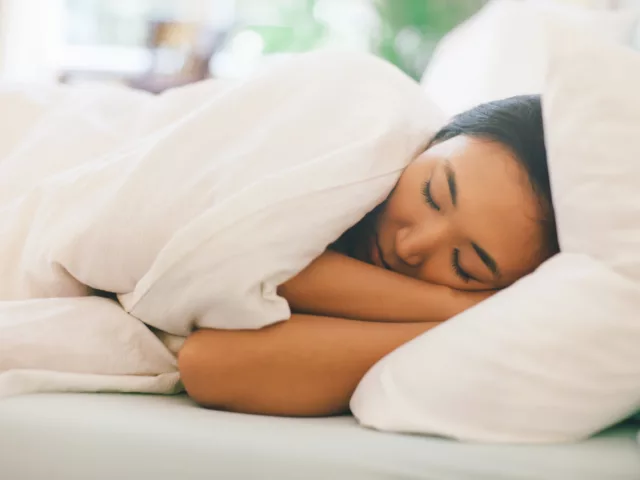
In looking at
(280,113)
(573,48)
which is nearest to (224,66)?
(280,113)

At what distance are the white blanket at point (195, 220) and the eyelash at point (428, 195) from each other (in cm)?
4

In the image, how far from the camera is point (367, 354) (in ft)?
2.19

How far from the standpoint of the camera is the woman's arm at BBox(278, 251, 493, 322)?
72cm

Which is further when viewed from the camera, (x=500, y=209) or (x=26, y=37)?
(x=26, y=37)

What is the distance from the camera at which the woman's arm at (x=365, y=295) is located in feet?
2.36

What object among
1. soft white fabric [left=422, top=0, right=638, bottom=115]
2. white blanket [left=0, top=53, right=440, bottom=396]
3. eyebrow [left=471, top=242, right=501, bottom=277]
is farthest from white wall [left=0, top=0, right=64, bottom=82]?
eyebrow [left=471, top=242, right=501, bottom=277]

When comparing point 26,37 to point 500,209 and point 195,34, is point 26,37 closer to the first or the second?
point 195,34

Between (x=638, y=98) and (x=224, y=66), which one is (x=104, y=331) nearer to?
(x=638, y=98)

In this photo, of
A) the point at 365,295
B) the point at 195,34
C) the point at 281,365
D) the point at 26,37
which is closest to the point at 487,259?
the point at 365,295

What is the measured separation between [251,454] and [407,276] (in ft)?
1.05

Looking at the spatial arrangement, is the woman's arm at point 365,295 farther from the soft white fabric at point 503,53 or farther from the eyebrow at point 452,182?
the soft white fabric at point 503,53

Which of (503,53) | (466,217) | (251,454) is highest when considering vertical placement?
(503,53)

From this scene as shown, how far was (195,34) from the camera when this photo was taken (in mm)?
2279

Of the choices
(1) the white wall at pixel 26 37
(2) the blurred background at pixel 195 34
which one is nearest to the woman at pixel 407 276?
(2) the blurred background at pixel 195 34
